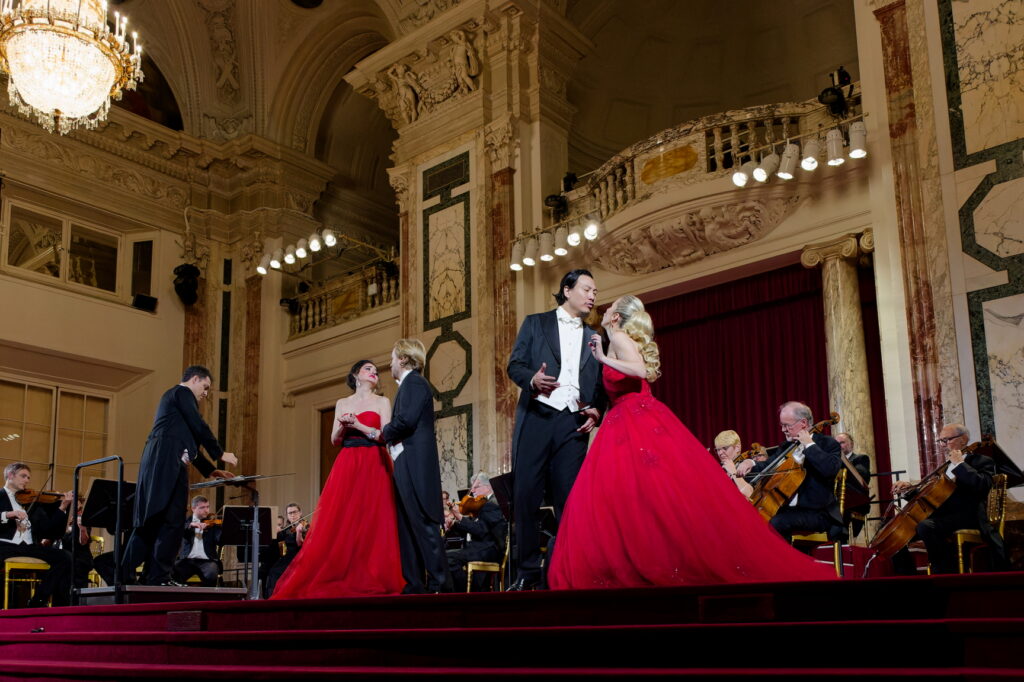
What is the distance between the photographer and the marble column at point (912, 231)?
7328 mm

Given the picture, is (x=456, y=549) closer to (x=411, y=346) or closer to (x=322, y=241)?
(x=411, y=346)

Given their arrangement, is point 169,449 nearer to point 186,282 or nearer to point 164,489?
point 164,489

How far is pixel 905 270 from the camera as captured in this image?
772 centimetres

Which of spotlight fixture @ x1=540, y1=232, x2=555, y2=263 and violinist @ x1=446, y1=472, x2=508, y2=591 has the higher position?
spotlight fixture @ x1=540, y1=232, x2=555, y2=263

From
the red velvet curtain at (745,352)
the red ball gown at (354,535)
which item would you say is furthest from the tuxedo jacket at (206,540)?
the red velvet curtain at (745,352)

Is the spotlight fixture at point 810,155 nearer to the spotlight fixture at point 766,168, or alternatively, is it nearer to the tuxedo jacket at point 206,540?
the spotlight fixture at point 766,168

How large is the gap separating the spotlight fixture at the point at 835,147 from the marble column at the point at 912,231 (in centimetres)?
44

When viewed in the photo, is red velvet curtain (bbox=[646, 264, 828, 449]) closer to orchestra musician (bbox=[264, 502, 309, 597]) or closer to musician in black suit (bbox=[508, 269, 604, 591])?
orchestra musician (bbox=[264, 502, 309, 597])

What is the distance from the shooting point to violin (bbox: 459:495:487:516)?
764 cm

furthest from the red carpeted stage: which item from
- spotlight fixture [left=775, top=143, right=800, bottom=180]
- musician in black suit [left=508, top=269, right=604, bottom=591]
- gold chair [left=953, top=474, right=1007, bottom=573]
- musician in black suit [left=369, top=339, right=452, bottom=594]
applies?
spotlight fixture [left=775, top=143, right=800, bottom=180]

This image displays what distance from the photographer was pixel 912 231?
25.5 ft

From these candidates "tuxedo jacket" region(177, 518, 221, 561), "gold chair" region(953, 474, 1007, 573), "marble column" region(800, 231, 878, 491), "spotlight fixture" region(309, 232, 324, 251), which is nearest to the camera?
"gold chair" region(953, 474, 1007, 573)

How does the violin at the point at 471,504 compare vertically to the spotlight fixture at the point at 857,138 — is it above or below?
below

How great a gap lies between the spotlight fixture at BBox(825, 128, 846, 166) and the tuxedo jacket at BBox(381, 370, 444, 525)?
455 cm
